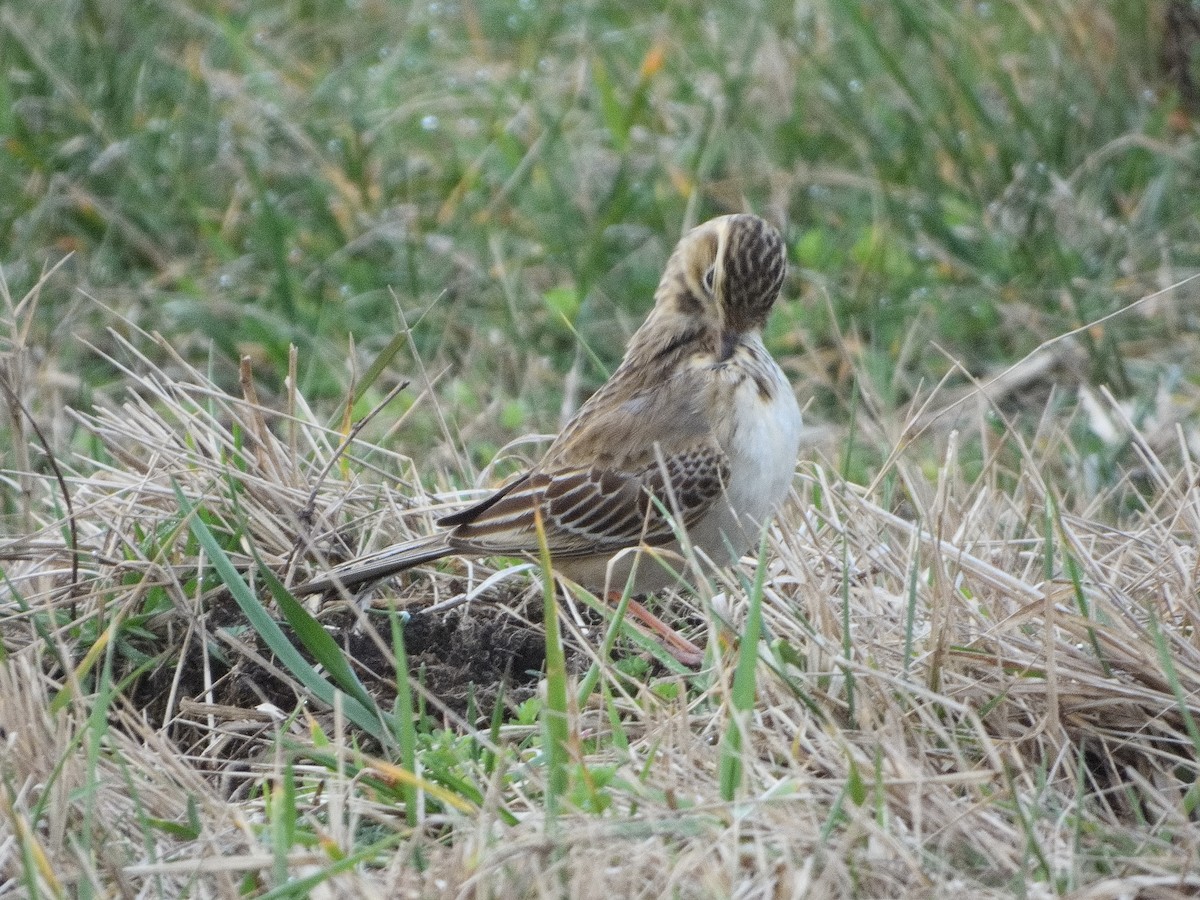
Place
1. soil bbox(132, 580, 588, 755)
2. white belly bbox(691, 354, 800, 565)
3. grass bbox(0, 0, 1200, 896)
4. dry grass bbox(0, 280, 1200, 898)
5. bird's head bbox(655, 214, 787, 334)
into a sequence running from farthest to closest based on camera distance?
bird's head bbox(655, 214, 787, 334) → white belly bbox(691, 354, 800, 565) → soil bbox(132, 580, 588, 755) → grass bbox(0, 0, 1200, 896) → dry grass bbox(0, 280, 1200, 898)

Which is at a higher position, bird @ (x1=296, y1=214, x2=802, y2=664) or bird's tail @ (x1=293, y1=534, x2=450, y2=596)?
bird @ (x1=296, y1=214, x2=802, y2=664)

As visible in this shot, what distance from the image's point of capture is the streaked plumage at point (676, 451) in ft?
18.2

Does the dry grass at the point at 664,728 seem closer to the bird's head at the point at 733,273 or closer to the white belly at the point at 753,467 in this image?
the white belly at the point at 753,467

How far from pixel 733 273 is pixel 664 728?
185 centimetres

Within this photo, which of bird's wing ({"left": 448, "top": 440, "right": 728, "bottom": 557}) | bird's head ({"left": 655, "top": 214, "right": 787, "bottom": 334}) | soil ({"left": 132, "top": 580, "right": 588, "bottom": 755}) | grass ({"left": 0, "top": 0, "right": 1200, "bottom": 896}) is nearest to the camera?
grass ({"left": 0, "top": 0, "right": 1200, "bottom": 896})

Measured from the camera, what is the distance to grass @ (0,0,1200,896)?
4129 mm

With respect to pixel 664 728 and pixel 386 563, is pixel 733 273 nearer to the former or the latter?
→ pixel 386 563

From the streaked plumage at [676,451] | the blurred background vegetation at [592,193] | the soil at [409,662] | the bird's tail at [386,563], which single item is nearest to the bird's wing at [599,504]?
the streaked plumage at [676,451]

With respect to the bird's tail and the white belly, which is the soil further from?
the white belly

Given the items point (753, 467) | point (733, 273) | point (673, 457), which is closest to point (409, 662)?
point (673, 457)

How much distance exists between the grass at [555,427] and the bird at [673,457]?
0.62 feet

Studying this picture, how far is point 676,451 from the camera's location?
225 inches

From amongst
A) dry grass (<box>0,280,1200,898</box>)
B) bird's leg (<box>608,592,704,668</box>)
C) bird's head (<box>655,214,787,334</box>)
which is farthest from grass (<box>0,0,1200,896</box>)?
bird's head (<box>655,214,787,334</box>)

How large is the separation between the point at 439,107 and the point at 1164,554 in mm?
6281
